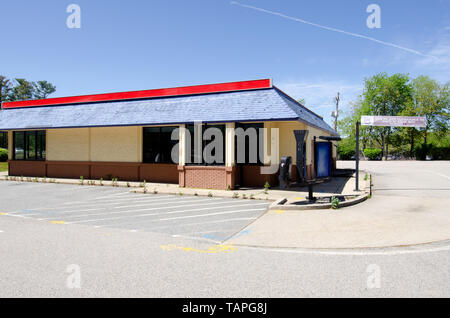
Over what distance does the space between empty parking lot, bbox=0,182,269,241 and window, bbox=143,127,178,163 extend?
3975 mm

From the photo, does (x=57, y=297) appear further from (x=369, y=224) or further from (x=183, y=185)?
(x=183, y=185)

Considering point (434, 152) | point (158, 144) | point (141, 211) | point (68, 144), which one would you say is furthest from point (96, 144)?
point (434, 152)

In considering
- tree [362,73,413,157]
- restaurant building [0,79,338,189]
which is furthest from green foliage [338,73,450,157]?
restaurant building [0,79,338,189]

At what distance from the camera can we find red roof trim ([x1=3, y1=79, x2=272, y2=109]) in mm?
14805

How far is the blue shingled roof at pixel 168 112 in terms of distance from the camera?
44.0 feet

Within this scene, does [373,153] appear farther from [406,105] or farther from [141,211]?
[141,211]

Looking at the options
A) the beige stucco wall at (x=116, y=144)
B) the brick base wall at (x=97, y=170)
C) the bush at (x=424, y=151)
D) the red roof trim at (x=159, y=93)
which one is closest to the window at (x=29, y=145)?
the brick base wall at (x=97, y=170)

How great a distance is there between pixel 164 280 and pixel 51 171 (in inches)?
741

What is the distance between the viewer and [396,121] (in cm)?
1104

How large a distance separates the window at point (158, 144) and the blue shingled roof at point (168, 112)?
1.04 meters

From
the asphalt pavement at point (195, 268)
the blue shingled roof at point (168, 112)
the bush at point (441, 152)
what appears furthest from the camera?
the bush at point (441, 152)

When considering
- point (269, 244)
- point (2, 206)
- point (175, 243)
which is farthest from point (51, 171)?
point (269, 244)

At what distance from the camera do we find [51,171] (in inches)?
780

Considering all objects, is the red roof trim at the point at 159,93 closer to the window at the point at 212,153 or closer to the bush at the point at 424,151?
the window at the point at 212,153
